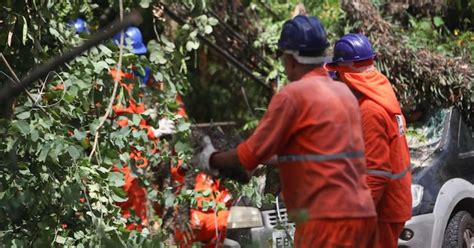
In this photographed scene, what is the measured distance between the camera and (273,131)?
4.20 meters

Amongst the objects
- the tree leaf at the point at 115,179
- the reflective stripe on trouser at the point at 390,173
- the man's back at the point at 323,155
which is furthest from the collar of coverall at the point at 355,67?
the tree leaf at the point at 115,179

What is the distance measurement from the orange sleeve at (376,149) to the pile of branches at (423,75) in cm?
263

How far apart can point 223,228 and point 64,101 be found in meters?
1.92

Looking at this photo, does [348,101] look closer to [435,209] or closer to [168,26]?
[435,209]

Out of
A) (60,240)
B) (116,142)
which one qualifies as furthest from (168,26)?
(60,240)

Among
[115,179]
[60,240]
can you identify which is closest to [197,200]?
[115,179]

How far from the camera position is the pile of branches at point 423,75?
782 cm

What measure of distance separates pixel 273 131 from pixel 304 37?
48 centimetres

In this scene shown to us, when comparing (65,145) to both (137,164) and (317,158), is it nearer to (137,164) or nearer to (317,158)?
(137,164)

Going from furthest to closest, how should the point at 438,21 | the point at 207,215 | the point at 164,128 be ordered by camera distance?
the point at 438,21, the point at 207,215, the point at 164,128

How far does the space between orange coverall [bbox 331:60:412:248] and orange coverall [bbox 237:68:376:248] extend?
37.9 inches

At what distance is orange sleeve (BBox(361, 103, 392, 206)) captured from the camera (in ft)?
17.2

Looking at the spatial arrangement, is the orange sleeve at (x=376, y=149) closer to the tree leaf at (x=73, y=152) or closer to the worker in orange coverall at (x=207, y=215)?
the tree leaf at (x=73, y=152)

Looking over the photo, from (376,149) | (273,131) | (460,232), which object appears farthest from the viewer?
(460,232)
